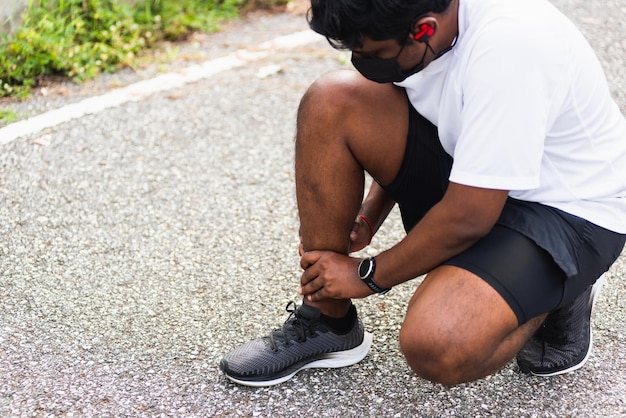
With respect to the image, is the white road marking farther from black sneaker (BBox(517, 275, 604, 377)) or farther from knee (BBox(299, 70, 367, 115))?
black sneaker (BBox(517, 275, 604, 377))

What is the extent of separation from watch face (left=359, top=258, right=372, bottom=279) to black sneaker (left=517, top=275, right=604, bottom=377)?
21.3 inches

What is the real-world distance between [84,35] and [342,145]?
2809 mm

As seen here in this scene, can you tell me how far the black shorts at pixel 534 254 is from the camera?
83.5 inches

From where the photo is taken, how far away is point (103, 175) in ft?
11.8

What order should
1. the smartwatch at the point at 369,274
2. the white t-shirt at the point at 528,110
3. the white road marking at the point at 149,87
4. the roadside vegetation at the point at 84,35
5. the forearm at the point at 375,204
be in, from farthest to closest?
the roadside vegetation at the point at 84,35
the white road marking at the point at 149,87
the forearm at the point at 375,204
the smartwatch at the point at 369,274
the white t-shirt at the point at 528,110

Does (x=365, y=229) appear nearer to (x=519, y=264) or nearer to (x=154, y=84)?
(x=519, y=264)

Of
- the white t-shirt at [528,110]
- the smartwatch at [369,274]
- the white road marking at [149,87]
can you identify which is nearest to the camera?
the white t-shirt at [528,110]

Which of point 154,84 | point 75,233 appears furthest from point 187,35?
point 75,233

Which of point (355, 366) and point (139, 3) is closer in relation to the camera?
point (355, 366)

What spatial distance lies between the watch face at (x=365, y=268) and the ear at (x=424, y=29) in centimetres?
60

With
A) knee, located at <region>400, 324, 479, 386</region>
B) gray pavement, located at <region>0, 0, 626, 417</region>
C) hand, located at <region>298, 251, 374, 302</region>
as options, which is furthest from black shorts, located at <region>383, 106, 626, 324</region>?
gray pavement, located at <region>0, 0, 626, 417</region>

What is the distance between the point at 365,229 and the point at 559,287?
628mm

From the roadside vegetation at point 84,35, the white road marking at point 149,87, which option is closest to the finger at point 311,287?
the white road marking at point 149,87

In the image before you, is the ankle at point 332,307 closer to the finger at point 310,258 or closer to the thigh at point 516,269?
the finger at point 310,258
